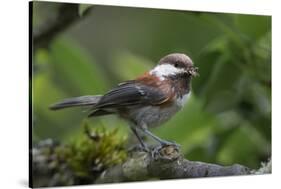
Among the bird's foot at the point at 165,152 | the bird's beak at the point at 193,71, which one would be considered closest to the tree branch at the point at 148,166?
the bird's foot at the point at 165,152

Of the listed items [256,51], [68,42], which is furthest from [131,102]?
[256,51]

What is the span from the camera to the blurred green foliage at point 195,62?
259 centimetres

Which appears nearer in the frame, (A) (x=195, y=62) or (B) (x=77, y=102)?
(B) (x=77, y=102)

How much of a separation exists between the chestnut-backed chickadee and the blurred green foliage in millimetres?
28

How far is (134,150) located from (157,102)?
18 centimetres

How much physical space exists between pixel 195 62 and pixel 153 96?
0.20 m

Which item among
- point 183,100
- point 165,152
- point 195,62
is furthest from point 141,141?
point 195,62

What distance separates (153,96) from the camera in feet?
8.98

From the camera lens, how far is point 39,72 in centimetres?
259

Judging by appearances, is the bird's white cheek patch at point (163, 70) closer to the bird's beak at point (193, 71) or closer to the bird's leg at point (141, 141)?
the bird's beak at point (193, 71)

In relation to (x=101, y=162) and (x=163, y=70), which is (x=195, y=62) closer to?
(x=163, y=70)

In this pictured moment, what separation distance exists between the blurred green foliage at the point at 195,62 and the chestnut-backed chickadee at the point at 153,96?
0.03 m

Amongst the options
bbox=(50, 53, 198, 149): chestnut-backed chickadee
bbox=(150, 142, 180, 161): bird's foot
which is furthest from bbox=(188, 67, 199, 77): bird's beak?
bbox=(150, 142, 180, 161): bird's foot

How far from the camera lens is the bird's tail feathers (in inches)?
102
